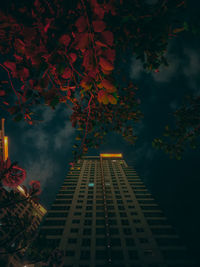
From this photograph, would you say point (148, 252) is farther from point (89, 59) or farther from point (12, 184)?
point (89, 59)

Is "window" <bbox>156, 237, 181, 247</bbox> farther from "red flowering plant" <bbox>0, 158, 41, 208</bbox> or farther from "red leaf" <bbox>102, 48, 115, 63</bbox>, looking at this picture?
"red leaf" <bbox>102, 48, 115, 63</bbox>

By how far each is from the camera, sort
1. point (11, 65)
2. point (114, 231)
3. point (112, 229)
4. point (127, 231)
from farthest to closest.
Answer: point (112, 229) → point (114, 231) → point (127, 231) → point (11, 65)

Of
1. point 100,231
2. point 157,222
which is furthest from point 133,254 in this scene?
point 157,222

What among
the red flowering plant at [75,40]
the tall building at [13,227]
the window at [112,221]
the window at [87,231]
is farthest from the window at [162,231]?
the red flowering plant at [75,40]

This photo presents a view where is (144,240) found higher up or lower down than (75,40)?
lower down

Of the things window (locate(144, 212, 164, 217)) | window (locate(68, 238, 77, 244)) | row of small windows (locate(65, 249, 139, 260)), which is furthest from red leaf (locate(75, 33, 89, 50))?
window (locate(144, 212, 164, 217))

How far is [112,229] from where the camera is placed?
20.1 m

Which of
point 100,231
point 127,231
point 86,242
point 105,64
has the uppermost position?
point 105,64

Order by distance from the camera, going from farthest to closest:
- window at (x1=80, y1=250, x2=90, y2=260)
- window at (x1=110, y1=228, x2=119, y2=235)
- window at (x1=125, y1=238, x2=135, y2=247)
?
1. window at (x1=110, y1=228, x2=119, y2=235)
2. window at (x1=125, y1=238, x2=135, y2=247)
3. window at (x1=80, y1=250, x2=90, y2=260)

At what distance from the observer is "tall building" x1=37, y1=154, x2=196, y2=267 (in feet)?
54.1

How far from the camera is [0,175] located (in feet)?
7.34

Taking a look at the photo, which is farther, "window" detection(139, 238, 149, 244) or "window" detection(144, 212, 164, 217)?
"window" detection(144, 212, 164, 217)

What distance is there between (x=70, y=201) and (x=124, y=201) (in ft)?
39.8

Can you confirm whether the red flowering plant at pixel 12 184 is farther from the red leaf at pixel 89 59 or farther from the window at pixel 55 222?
the window at pixel 55 222
